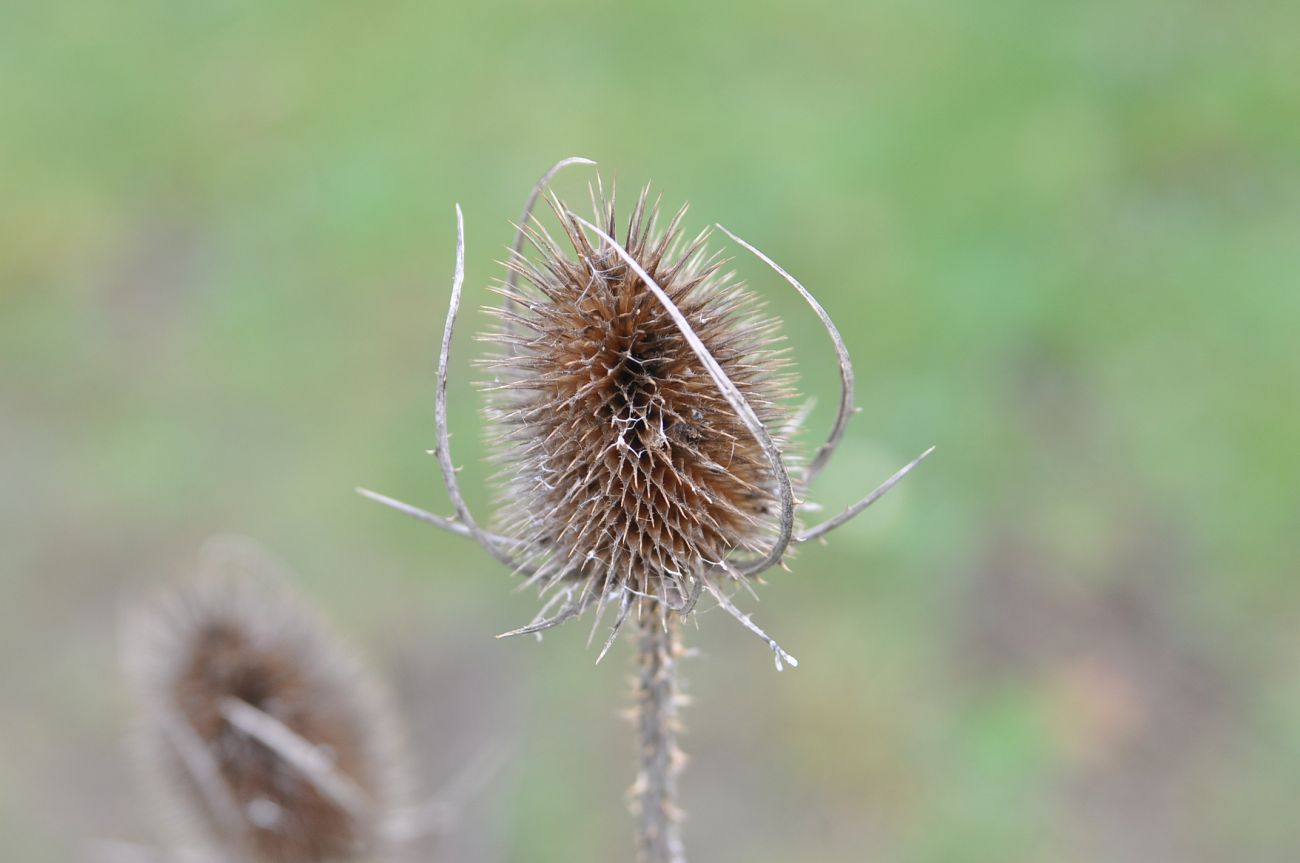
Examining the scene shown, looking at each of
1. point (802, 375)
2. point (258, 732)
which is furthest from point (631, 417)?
point (802, 375)

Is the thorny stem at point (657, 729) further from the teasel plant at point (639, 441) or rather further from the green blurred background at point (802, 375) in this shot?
the green blurred background at point (802, 375)

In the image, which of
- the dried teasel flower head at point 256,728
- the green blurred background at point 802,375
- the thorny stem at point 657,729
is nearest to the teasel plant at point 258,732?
the dried teasel flower head at point 256,728

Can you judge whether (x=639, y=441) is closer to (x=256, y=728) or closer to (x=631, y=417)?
(x=631, y=417)

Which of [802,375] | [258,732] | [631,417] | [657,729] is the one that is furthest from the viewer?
[802,375]

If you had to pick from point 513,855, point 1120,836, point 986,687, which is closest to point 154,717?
point 513,855

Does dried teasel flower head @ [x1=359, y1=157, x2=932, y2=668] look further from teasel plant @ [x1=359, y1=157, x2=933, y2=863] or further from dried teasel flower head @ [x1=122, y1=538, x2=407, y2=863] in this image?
dried teasel flower head @ [x1=122, y1=538, x2=407, y2=863]

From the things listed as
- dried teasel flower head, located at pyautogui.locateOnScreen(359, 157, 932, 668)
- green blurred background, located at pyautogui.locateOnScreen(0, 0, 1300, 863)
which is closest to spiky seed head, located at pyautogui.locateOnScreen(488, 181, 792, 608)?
dried teasel flower head, located at pyautogui.locateOnScreen(359, 157, 932, 668)
